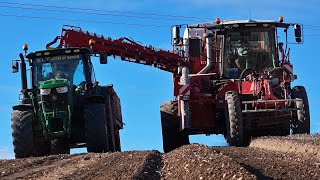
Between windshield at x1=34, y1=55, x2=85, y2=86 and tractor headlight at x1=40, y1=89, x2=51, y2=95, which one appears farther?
windshield at x1=34, y1=55, x2=85, y2=86

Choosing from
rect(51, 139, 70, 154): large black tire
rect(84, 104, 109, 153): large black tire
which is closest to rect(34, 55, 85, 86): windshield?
rect(84, 104, 109, 153): large black tire

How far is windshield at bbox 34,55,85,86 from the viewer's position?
15.4 metres

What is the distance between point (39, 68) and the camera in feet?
50.8

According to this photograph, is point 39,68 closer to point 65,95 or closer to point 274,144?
point 65,95

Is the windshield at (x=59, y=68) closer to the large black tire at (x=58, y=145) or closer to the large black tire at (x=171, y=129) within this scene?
→ the large black tire at (x=58, y=145)

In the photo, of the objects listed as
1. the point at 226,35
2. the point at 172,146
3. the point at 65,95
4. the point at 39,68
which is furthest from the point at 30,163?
the point at 226,35

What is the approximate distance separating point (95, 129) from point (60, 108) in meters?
1.22

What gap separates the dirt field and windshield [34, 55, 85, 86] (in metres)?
3.39

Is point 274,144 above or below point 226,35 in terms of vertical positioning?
below

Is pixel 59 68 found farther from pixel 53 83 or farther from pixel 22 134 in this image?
pixel 22 134

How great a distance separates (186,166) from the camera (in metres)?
8.91

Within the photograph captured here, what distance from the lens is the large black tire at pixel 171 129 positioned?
17.6m

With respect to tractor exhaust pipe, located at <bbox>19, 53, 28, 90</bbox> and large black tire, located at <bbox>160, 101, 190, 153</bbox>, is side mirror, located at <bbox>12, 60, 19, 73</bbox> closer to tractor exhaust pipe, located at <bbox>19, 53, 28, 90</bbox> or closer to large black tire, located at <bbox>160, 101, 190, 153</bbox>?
tractor exhaust pipe, located at <bbox>19, 53, 28, 90</bbox>

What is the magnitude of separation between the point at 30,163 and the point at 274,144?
5.49 metres
